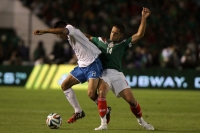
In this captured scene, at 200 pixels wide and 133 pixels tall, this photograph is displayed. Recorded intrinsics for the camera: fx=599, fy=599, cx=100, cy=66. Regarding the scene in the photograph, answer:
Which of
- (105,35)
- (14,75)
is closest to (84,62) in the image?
(14,75)

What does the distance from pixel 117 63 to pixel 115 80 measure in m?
0.38

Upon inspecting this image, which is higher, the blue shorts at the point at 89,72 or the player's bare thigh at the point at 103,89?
the blue shorts at the point at 89,72

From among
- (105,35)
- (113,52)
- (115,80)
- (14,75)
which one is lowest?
(14,75)

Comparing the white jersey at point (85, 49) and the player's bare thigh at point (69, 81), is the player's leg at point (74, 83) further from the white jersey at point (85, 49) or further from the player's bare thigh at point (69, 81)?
the white jersey at point (85, 49)

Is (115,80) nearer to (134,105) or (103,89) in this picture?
(103,89)

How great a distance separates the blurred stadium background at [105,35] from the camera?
2566cm

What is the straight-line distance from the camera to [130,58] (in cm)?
2855

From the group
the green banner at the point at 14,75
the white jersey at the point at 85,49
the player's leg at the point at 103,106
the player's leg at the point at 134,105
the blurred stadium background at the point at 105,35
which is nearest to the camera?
the player's leg at the point at 103,106

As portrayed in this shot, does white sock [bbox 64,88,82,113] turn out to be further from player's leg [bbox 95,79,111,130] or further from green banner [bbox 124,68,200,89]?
green banner [bbox 124,68,200,89]

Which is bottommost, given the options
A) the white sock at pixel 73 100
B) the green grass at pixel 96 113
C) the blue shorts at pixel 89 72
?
the green grass at pixel 96 113

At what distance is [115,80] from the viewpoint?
1177 cm

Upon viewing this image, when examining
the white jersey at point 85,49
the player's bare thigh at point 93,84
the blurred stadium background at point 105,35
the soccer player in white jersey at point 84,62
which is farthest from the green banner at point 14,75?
the player's bare thigh at point 93,84

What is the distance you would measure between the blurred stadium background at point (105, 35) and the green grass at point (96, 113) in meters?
2.23

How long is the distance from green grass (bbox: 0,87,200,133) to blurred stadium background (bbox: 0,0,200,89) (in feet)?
7.31
